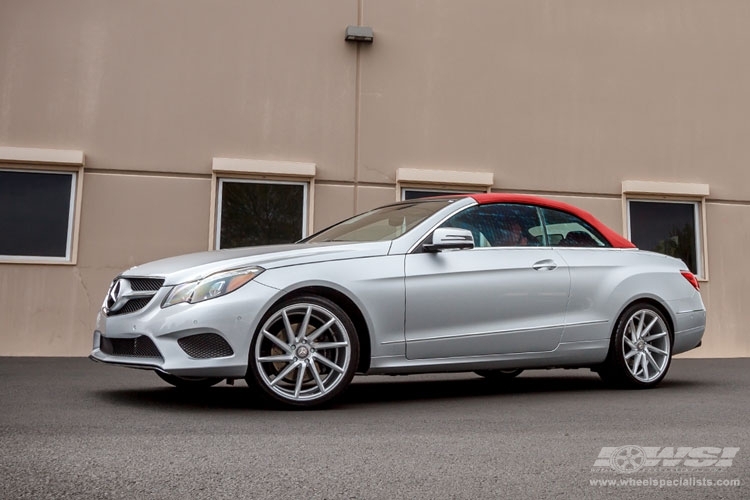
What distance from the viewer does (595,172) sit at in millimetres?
12516

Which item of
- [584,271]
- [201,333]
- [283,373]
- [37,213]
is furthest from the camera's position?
[37,213]

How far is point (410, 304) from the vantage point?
19.0 feet

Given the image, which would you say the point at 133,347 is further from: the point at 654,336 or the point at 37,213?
the point at 37,213

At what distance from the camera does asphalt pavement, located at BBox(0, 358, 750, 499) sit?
331 centimetres

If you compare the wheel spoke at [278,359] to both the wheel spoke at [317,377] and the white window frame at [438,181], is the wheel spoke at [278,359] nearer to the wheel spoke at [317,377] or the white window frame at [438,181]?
the wheel spoke at [317,377]

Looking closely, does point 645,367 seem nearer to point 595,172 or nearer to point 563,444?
point 563,444

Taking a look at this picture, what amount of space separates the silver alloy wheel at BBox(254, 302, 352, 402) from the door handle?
1.73 metres

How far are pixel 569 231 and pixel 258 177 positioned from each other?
547 centimetres

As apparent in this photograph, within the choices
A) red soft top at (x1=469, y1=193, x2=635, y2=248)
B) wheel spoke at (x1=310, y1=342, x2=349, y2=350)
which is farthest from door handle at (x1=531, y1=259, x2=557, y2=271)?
wheel spoke at (x1=310, y1=342, x2=349, y2=350)

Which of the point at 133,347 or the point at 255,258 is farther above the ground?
the point at 255,258

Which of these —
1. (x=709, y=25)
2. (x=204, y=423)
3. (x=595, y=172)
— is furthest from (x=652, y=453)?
(x=709, y=25)

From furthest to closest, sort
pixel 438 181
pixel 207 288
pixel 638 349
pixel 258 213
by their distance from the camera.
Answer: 1. pixel 438 181
2. pixel 258 213
3. pixel 638 349
4. pixel 207 288

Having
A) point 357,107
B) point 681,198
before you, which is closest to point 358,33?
point 357,107

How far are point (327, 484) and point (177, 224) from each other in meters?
8.28
